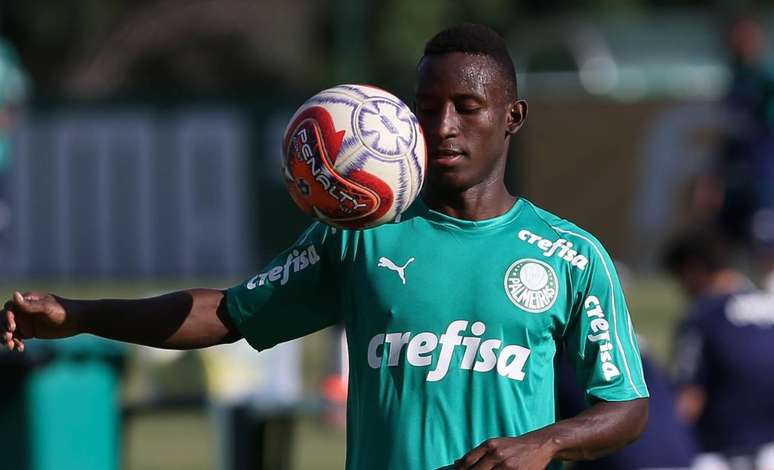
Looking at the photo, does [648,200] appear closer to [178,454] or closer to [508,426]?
[178,454]

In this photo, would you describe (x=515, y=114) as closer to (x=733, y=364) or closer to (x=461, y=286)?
(x=461, y=286)

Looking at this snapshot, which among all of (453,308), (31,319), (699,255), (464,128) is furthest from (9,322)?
(699,255)

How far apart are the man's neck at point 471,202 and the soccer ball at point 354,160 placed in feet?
0.45

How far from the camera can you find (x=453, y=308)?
4.00 meters

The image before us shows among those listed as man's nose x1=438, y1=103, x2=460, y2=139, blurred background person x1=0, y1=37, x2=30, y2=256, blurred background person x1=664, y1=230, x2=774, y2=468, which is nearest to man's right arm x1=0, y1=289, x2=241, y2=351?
man's nose x1=438, y1=103, x2=460, y2=139

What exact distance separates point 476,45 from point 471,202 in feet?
1.24

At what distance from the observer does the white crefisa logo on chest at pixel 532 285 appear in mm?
3988

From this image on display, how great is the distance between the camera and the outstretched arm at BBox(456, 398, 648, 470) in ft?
12.3

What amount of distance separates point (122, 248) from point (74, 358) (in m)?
11.5

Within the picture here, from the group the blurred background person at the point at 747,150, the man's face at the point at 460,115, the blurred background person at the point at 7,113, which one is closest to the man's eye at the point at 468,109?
the man's face at the point at 460,115

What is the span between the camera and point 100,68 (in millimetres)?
36125

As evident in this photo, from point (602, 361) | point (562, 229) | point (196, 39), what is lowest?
point (602, 361)

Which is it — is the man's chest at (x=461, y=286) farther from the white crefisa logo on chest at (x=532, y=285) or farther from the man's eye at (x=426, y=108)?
the man's eye at (x=426, y=108)

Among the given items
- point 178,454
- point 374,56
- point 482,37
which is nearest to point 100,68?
point 374,56
